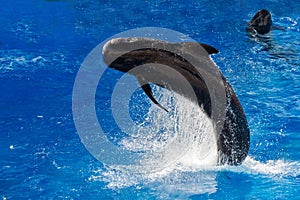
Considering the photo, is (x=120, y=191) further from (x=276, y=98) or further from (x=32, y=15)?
(x=32, y=15)

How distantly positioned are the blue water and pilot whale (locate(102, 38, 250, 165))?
777 mm

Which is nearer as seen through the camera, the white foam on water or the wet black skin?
the white foam on water

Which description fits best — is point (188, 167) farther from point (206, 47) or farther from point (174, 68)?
point (206, 47)

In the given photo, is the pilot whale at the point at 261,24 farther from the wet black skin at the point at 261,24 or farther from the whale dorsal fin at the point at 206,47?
the whale dorsal fin at the point at 206,47

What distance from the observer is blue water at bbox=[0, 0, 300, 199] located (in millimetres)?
6047

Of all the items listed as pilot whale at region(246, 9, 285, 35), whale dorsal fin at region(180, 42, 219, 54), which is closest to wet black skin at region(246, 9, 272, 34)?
pilot whale at region(246, 9, 285, 35)

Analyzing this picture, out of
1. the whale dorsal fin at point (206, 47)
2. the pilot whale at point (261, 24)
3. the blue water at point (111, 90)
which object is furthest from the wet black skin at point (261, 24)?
the whale dorsal fin at point (206, 47)

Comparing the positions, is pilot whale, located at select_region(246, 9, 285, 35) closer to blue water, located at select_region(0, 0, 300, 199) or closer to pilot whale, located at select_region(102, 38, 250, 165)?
blue water, located at select_region(0, 0, 300, 199)

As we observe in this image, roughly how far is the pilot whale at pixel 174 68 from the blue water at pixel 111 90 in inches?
30.6

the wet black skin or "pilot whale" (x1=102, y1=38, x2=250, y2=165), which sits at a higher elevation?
the wet black skin

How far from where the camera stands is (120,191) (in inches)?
233

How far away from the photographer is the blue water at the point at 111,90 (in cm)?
605

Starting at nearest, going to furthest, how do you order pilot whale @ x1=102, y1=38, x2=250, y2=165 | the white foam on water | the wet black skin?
pilot whale @ x1=102, y1=38, x2=250, y2=165, the white foam on water, the wet black skin

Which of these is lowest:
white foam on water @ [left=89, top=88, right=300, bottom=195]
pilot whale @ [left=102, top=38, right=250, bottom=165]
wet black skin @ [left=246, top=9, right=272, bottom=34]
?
white foam on water @ [left=89, top=88, right=300, bottom=195]
